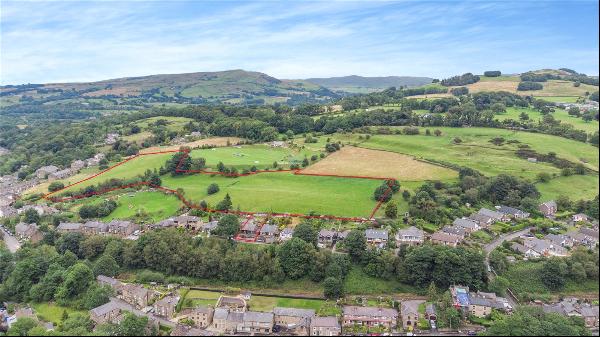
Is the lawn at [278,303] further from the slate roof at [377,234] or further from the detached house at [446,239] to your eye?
the detached house at [446,239]

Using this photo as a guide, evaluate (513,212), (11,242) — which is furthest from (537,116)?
(11,242)

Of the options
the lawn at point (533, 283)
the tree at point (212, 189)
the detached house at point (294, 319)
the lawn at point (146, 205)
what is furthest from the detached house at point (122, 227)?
the lawn at point (533, 283)

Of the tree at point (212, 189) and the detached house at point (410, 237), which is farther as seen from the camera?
the tree at point (212, 189)

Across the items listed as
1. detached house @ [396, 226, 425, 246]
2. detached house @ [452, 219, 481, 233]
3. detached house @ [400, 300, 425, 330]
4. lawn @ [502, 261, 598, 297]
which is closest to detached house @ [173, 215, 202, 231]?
detached house @ [396, 226, 425, 246]

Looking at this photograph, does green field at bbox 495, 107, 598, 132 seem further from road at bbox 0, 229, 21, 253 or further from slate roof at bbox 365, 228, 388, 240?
road at bbox 0, 229, 21, 253

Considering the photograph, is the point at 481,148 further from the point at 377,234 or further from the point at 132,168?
the point at 132,168

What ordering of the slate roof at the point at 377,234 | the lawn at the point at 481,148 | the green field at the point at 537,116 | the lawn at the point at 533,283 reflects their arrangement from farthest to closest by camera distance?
the green field at the point at 537,116, the lawn at the point at 481,148, the slate roof at the point at 377,234, the lawn at the point at 533,283

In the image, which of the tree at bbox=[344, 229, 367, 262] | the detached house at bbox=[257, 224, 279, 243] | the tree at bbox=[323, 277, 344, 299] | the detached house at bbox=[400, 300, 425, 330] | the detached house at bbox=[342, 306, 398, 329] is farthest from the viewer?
the detached house at bbox=[257, 224, 279, 243]
